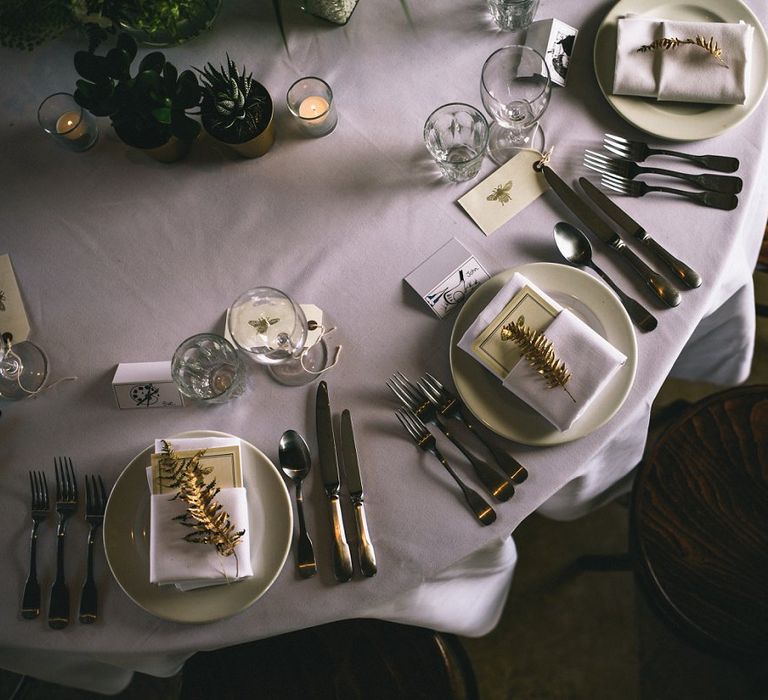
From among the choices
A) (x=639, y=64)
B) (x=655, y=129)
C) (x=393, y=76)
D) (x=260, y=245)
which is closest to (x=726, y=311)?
(x=655, y=129)

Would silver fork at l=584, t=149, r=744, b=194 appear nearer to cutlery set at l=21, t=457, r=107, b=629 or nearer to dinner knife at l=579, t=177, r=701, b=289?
dinner knife at l=579, t=177, r=701, b=289

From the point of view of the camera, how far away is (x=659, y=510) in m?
1.38

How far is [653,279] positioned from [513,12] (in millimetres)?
589

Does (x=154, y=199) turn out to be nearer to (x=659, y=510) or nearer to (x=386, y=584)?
(x=386, y=584)

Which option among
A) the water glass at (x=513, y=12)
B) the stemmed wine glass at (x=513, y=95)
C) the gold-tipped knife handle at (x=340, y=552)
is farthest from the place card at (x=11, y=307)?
the water glass at (x=513, y=12)

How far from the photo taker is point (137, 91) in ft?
3.84

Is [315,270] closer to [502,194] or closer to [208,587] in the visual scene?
[502,194]

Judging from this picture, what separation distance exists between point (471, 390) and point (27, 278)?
895 millimetres

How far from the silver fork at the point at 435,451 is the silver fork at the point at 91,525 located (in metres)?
0.54

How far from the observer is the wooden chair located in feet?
4.56

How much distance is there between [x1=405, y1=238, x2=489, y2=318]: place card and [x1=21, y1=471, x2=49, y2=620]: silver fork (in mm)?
754

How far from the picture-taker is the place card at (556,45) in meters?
1.29

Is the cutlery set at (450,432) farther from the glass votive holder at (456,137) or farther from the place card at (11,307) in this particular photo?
the place card at (11,307)

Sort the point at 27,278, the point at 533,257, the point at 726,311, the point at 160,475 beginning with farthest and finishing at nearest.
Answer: the point at 726,311 < the point at 27,278 < the point at 533,257 < the point at 160,475
